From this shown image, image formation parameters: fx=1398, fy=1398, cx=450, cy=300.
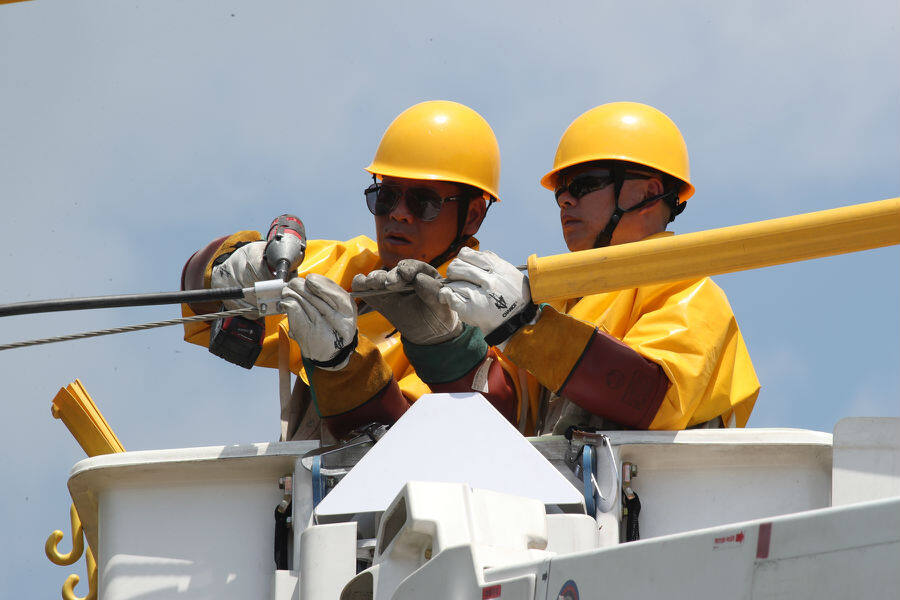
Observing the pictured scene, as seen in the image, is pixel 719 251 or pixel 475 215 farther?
pixel 475 215

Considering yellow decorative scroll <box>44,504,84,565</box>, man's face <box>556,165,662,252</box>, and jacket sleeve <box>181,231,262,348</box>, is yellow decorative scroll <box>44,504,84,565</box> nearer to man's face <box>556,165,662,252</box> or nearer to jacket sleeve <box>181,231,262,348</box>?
jacket sleeve <box>181,231,262,348</box>

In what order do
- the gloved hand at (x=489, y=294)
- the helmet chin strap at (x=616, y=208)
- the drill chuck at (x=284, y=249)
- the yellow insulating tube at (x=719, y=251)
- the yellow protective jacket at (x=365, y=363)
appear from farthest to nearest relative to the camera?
the helmet chin strap at (x=616, y=208) < the drill chuck at (x=284, y=249) < the yellow protective jacket at (x=365, y=363) < the gloved hand at (x=489, y=294) < the yellow insulating tube at (x=719, y=251)

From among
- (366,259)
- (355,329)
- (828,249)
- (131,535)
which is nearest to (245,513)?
(131,535)

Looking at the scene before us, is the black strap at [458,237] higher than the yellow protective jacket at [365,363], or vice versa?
the black strap at [458,237]

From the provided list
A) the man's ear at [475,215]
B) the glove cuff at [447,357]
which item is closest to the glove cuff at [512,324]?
the glove cuff at [447,357]

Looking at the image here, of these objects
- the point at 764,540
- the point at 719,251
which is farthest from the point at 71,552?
the point at 764,540

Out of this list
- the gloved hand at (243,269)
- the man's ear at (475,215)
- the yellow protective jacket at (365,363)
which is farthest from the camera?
the man's ear at (475,215)

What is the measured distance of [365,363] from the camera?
5102 millimetres

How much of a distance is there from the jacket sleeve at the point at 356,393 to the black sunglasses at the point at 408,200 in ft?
2.88

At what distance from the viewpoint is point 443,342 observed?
16.8 feet

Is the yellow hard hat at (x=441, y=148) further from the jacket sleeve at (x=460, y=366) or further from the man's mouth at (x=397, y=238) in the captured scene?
the jacket sleeve at (x=460, y=366)

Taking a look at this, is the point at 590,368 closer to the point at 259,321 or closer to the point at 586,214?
the point at 586,214

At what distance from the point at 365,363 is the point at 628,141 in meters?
1.52

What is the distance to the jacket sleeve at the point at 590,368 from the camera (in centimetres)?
468
